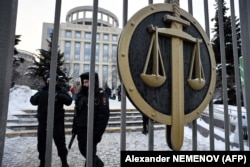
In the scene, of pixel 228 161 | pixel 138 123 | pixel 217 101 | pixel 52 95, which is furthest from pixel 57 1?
pixel 217 101

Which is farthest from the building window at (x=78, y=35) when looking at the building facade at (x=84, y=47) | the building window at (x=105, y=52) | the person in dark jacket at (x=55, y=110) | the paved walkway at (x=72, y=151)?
the person in dark jacket at (x=55, y=110)

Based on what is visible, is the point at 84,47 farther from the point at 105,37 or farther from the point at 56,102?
the point at 56,102

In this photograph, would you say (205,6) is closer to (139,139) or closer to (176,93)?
(176,93)

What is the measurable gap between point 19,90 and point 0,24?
14.5m

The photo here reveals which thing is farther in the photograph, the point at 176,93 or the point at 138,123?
the point at 138,123

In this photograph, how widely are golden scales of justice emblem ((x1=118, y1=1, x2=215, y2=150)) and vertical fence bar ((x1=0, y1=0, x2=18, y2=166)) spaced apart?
1.58 ft

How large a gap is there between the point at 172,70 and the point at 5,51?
2.68 ft

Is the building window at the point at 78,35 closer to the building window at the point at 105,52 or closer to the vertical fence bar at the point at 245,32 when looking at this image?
the building window at the point at 105,52

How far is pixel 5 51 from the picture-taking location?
2.66ft

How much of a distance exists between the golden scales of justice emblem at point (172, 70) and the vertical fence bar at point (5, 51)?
48 cm

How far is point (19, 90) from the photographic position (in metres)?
13.6

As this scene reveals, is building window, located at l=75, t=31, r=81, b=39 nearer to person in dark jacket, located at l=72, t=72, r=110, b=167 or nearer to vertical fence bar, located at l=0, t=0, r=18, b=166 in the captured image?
person in dark jacket, located at l=72, t=72, r=110, b=167

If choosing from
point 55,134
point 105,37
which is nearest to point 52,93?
point 55,134

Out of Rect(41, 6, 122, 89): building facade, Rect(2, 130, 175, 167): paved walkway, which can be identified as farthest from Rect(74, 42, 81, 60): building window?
Rect(2, 130, 175, 167): paved walkway
